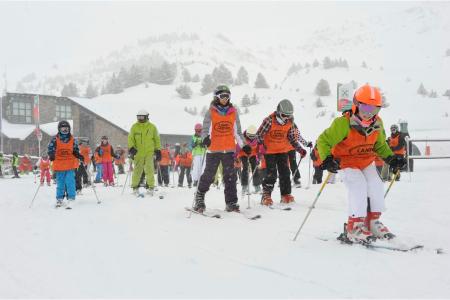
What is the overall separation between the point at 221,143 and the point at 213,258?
299 cm

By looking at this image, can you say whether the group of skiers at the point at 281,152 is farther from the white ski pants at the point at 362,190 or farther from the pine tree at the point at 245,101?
the pine tree at the point at 245,101

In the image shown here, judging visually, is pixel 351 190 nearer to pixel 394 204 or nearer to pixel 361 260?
pixel 361 260

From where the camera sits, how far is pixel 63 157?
323 inches

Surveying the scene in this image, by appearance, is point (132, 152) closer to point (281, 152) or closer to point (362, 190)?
point (281, 152)

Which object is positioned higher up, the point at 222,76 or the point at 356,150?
the point at 222,76

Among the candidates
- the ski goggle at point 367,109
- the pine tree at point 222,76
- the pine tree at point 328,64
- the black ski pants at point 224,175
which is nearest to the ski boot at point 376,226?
the ski goggle at point 367,109

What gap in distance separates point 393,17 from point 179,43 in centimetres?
9445

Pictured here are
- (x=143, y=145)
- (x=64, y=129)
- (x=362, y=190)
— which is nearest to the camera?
(x=362, y=190)

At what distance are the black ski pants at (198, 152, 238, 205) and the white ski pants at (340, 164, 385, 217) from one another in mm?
2349

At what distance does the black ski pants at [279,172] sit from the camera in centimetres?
724

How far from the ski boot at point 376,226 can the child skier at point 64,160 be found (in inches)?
227

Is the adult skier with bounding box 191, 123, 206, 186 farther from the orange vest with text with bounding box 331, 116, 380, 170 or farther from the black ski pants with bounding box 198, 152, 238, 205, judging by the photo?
the orange vest with text with bounding box 331, 116, 380, 170

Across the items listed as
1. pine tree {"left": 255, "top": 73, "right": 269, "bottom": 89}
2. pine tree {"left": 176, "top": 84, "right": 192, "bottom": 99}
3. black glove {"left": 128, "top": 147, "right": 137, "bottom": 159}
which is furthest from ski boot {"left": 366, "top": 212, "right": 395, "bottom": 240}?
pine tree {"left": 255, "top": 73, "right": 269, "bottom": 89}

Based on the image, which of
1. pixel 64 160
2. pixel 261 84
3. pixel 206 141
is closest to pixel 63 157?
pixel 64 160
